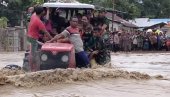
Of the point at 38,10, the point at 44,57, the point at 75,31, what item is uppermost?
the point at 38,10

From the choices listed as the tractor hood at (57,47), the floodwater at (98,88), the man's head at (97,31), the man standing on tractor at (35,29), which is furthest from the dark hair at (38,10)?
the man's head at (97,31)

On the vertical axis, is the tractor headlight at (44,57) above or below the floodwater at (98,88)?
above

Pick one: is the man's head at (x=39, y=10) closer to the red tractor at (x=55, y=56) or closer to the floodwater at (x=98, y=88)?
the red tractor at (x=55, y=56)

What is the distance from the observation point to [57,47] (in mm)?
10586

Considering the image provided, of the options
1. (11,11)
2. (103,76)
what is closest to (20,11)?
(11,11)

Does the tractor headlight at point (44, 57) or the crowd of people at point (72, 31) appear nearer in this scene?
the tractor headlight at point (44, 57)

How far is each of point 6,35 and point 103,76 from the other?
2234 centimetres

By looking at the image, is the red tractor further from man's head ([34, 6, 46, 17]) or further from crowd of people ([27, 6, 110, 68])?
man's head ([34, 6, 46, 17])

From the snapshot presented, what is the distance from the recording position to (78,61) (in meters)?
11.4

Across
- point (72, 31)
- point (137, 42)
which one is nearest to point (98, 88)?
point (72, 31)

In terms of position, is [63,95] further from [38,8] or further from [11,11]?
[11,11]

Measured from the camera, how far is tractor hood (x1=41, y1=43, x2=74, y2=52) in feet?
34.6

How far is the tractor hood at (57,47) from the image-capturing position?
10.5m

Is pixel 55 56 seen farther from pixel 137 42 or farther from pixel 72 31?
Answer: pixel 137 42
